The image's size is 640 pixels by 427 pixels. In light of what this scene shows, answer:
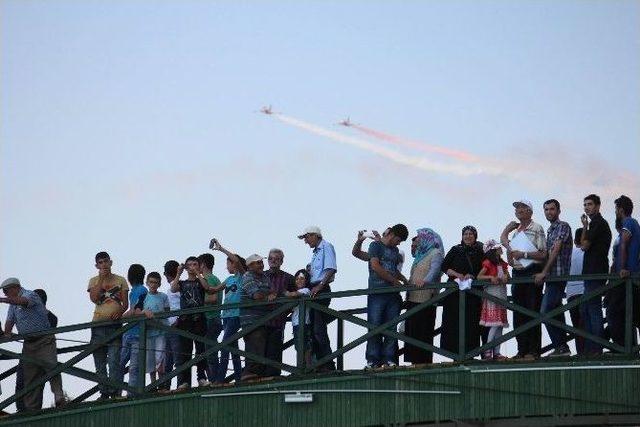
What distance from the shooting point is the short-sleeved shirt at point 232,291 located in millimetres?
21938

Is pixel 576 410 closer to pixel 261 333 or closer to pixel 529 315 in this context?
pixel 529 315

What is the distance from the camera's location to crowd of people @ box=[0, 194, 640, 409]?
20.8 metres

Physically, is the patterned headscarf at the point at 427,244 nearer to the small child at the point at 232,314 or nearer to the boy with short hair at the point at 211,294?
the small child at the point at 232,314

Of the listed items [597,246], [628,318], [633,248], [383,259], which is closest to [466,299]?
[383,259]

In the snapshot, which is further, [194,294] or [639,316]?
[194,294]

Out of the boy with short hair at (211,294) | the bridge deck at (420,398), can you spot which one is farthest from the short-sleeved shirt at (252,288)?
the bridge deck at (420,398)

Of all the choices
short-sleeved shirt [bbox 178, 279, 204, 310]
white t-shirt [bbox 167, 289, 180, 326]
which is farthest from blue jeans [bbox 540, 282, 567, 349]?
white t-shirt [bbox 167, 289, 180, 326]

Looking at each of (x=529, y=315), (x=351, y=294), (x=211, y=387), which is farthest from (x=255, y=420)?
(x=529, y=315)

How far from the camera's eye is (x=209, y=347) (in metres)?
21.8

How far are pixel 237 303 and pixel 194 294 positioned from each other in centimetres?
149

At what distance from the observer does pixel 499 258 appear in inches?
850

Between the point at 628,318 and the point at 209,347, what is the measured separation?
544 cm

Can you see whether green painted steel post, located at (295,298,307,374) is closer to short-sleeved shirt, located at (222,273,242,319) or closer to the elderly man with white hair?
the elderly man with white hair

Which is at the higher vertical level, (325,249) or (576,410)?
(325,249)
